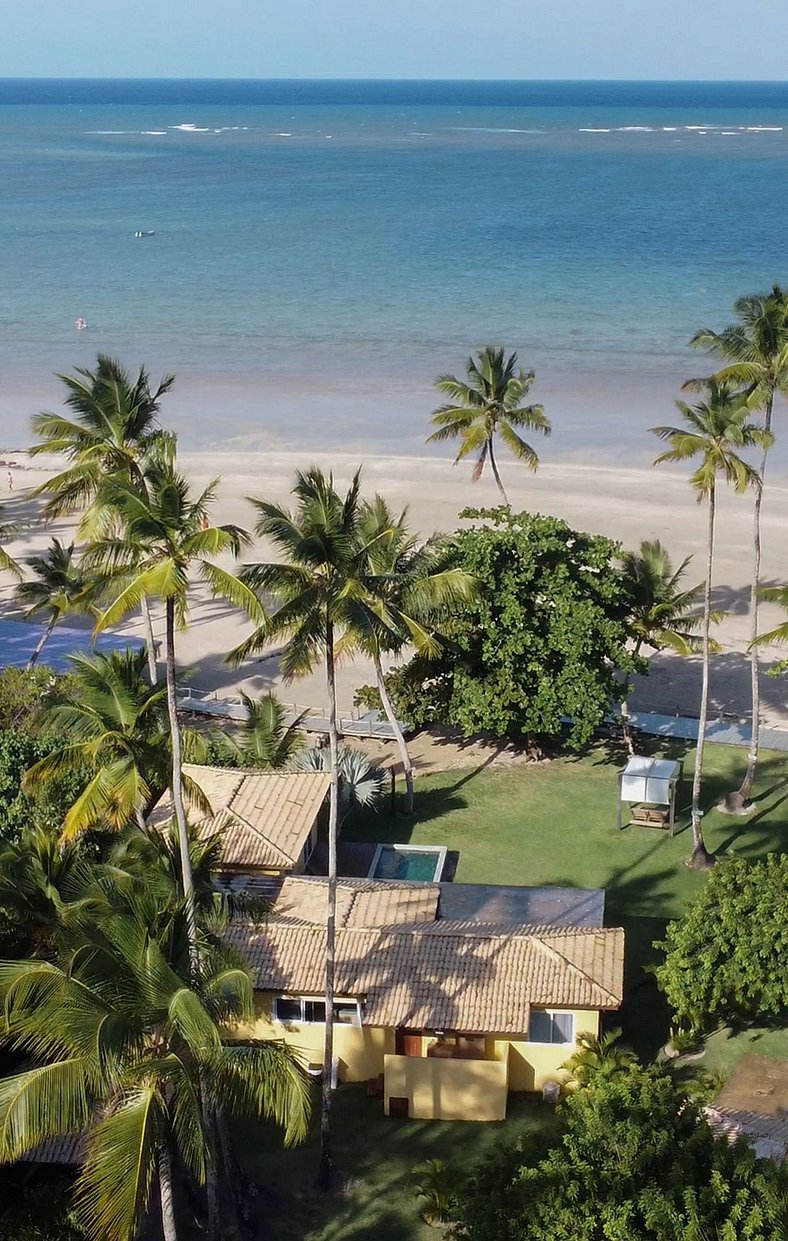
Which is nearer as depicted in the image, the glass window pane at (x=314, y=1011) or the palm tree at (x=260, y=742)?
the glass window pane at (x=314, y=1011)

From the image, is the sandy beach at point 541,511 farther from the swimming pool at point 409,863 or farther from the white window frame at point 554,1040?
the white window frame at point 554,1040

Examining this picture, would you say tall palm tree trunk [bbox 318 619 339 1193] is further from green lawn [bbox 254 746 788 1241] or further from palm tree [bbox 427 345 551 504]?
palm tree [bbox 427 345 551 504]

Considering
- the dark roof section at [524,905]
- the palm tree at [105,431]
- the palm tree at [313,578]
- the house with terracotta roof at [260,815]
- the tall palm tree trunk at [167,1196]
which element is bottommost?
the tall palm tree trunk at [167,1196]

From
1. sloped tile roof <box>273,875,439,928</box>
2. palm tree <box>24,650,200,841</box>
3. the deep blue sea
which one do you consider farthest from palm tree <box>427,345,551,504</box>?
the deep blue sea

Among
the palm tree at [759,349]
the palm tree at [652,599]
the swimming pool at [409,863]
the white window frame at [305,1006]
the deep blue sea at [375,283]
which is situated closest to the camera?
the white window frame at [305,1006]

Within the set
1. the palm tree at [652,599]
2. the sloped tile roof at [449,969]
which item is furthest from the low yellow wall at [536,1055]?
the palm tree at [652,599]

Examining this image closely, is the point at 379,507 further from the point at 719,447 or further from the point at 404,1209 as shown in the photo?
the point at 404,1209
